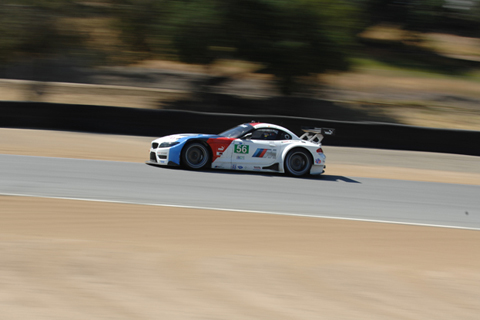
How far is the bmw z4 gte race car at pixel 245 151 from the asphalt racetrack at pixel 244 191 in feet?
0.78

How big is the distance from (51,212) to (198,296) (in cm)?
315

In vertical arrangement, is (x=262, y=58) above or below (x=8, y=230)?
above

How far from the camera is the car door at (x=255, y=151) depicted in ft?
35.2

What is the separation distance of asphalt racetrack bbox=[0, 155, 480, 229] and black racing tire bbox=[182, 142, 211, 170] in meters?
0.27

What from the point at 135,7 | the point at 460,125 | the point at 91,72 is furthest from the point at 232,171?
the point at 91,72

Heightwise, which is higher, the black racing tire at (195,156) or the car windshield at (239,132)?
the car windshield at (239,132)

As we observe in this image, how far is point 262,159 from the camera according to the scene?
10852 millimetres

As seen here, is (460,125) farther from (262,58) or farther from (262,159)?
(262,159)

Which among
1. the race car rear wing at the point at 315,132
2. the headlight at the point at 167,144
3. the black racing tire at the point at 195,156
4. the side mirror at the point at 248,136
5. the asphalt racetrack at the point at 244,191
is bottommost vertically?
the asphalt racetrack at the point at 244,191

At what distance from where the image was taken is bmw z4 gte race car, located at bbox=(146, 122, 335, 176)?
416 inches

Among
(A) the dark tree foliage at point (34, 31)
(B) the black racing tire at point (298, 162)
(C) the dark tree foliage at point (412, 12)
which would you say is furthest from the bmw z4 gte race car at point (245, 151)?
(C) the dark tree foliage at point (412, 12)

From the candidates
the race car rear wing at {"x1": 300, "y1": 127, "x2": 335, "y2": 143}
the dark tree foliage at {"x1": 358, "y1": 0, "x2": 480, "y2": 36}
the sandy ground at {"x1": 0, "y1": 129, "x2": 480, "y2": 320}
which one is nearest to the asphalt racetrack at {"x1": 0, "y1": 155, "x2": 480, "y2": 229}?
the sandy ground at {"x1": 0, "y1": 129, "x2": 480, "y2": 320}

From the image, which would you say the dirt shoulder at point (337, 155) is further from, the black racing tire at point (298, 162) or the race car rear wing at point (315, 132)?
the black racing tire at point (298, 162)

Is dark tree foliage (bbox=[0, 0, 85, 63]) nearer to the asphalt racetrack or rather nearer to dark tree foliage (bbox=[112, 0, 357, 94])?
dark tree foliage (bbox=[112, 0, 357, 94])
